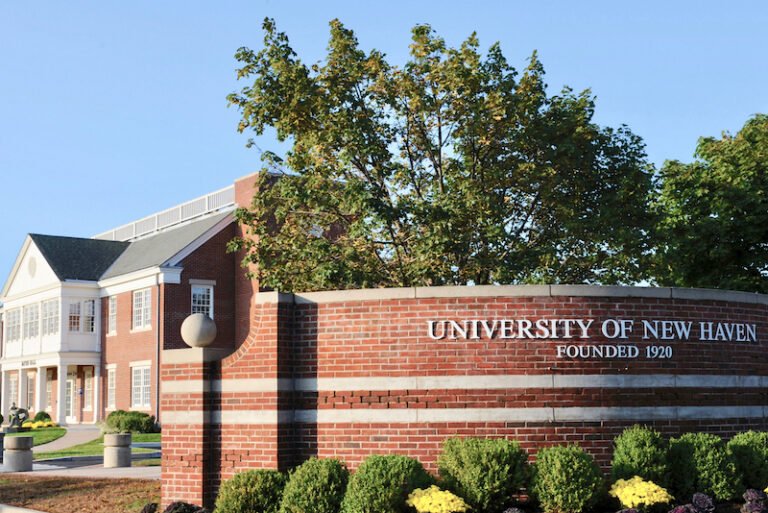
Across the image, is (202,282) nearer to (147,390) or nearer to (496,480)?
(147,390)

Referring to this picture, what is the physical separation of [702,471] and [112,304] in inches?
Result: 1561

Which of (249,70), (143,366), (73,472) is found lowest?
(73,472)

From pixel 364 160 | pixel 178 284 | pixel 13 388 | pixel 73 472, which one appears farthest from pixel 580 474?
pixel 13 388

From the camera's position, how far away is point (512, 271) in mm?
24078

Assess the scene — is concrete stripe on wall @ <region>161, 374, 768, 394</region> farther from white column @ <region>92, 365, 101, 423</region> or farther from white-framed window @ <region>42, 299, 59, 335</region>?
white-framed window @ <region>42, 299, 59, 335</region>

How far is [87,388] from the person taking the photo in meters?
50.9

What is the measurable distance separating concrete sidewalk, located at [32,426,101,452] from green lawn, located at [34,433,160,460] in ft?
2.22

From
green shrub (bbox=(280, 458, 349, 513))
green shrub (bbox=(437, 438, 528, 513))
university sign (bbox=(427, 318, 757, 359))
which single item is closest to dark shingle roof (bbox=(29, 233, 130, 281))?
university sign (bbox=(427, 318, 757, 359))

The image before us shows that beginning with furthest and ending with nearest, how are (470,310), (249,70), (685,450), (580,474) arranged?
(249,70) < (470,310) < (685,450) < (580,474)

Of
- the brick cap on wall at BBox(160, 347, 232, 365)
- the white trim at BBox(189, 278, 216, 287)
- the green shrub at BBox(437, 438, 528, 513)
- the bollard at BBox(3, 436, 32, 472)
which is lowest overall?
the bollard at BBox(3, 436, 32, 472)

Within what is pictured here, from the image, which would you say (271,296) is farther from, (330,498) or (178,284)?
(178,284)

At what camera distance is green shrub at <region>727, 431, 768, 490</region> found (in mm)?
13836

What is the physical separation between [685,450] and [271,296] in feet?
21.1

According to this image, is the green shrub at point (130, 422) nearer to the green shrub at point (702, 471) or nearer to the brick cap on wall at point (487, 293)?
the brick cap on wall at point (487, 293)
